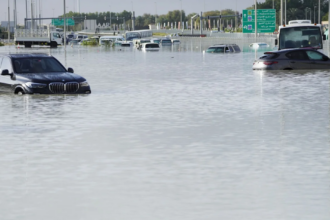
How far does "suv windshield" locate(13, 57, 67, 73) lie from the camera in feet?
81.9

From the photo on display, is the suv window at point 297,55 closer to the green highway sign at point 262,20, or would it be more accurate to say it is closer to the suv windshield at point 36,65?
the suv windshield at point 36,65

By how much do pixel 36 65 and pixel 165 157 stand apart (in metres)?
13.9

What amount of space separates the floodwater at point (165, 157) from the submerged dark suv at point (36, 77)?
34cm

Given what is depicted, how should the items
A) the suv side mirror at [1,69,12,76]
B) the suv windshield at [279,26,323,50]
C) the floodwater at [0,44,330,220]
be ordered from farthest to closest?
the suv windshield at [279,26,323,50] < the suv side mirror at [1,69,12,76] < the floodwater at [0,44,330,220]

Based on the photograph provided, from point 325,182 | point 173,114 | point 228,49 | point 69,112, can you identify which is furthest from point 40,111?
point 228,49

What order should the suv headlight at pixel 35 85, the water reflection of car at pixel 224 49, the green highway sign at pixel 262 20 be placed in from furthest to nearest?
the water reflection of car at pixel 224 49 < the green highway sign at pixel 262 20 < the suv headlight at pixel 35 85

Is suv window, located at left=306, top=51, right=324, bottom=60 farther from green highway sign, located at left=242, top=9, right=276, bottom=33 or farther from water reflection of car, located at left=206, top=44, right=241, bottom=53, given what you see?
water reflection of car, located at left=206, top=44, right=241, bottom=53

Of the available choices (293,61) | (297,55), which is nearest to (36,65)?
(293,61)

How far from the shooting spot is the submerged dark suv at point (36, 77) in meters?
24.0

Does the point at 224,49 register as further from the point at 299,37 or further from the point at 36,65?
the point at 36,65

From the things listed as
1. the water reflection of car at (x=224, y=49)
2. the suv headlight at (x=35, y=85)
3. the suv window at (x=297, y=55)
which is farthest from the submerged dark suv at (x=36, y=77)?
the water reflection of car at (x=224, y=49)

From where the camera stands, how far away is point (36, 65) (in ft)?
83.3

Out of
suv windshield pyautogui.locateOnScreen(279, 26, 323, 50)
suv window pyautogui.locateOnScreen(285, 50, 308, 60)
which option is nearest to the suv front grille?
suv window pyautogui.locateOnScreen(285, 50, 308, 60)

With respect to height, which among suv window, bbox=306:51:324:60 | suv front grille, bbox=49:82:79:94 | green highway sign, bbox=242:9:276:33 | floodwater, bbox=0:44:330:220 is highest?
green highway sign, bbox=242:9:276:33
